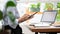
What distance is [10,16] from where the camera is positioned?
548mm

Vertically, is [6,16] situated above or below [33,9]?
above

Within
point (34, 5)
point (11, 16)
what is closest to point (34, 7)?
point (34, 5)

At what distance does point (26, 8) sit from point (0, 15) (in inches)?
84.0

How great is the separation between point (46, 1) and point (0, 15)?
7.29ft

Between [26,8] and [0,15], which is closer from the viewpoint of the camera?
[0,15]

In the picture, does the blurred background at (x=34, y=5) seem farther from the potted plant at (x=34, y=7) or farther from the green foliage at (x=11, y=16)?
the green foliage at (x=11, y=16)

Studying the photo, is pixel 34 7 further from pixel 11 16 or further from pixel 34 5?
pixel 11 16

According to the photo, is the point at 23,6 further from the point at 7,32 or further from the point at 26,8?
the point at 7,32

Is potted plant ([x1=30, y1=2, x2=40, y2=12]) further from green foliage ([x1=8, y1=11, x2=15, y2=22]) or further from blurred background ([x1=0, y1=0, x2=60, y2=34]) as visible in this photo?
green foliage ([x1=8, y1=11, x2=15, y2=22])

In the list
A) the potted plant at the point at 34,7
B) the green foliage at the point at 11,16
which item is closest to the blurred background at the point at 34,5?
the potted plant at the point at 34,7

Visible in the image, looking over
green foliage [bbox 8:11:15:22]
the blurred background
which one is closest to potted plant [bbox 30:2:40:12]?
the blurred background

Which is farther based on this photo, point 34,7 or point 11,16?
point 34,7

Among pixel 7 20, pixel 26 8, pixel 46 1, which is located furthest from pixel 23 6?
pixel 7 20

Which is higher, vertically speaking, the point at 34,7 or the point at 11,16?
the point at 11,16
